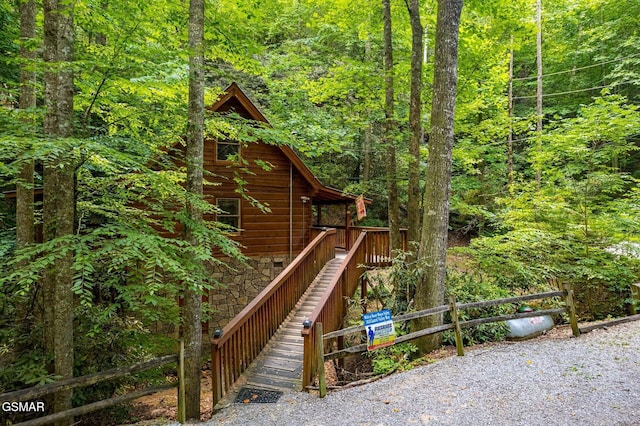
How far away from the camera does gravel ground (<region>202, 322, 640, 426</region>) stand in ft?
12.3

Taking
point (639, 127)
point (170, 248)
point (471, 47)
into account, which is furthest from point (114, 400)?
point (639, 127)

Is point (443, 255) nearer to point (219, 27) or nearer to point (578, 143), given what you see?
point (219, 27)

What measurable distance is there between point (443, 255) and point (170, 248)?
4.29 meters

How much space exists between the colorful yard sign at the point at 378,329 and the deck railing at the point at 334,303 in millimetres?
772

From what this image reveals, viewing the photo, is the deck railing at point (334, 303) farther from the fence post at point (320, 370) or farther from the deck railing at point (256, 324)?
the deck railing at point (256, 324)

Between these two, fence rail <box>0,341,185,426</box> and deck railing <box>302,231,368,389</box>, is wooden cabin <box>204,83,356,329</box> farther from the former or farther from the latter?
fence rail <box>0,341,185,426</box>

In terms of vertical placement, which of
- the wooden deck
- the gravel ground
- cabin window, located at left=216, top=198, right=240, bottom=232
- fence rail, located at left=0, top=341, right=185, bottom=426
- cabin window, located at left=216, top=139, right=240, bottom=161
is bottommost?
the wooden deck

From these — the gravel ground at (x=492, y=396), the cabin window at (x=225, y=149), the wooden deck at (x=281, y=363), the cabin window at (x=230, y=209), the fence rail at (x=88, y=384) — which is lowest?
the wooden deck at (x=281, y=363)

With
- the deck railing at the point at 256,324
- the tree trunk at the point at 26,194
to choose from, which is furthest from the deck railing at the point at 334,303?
the tree trunk at the point at 26,194

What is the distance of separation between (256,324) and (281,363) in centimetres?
80

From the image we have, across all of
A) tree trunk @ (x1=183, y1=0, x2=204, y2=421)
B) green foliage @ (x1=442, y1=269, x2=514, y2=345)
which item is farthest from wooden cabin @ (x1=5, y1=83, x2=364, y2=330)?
green foliage @ (x1=442, y1=269, x2=514, y2=345)

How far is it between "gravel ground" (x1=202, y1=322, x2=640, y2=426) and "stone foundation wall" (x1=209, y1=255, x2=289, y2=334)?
6350mm

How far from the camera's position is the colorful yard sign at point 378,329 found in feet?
15.8

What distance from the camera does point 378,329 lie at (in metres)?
4.86
